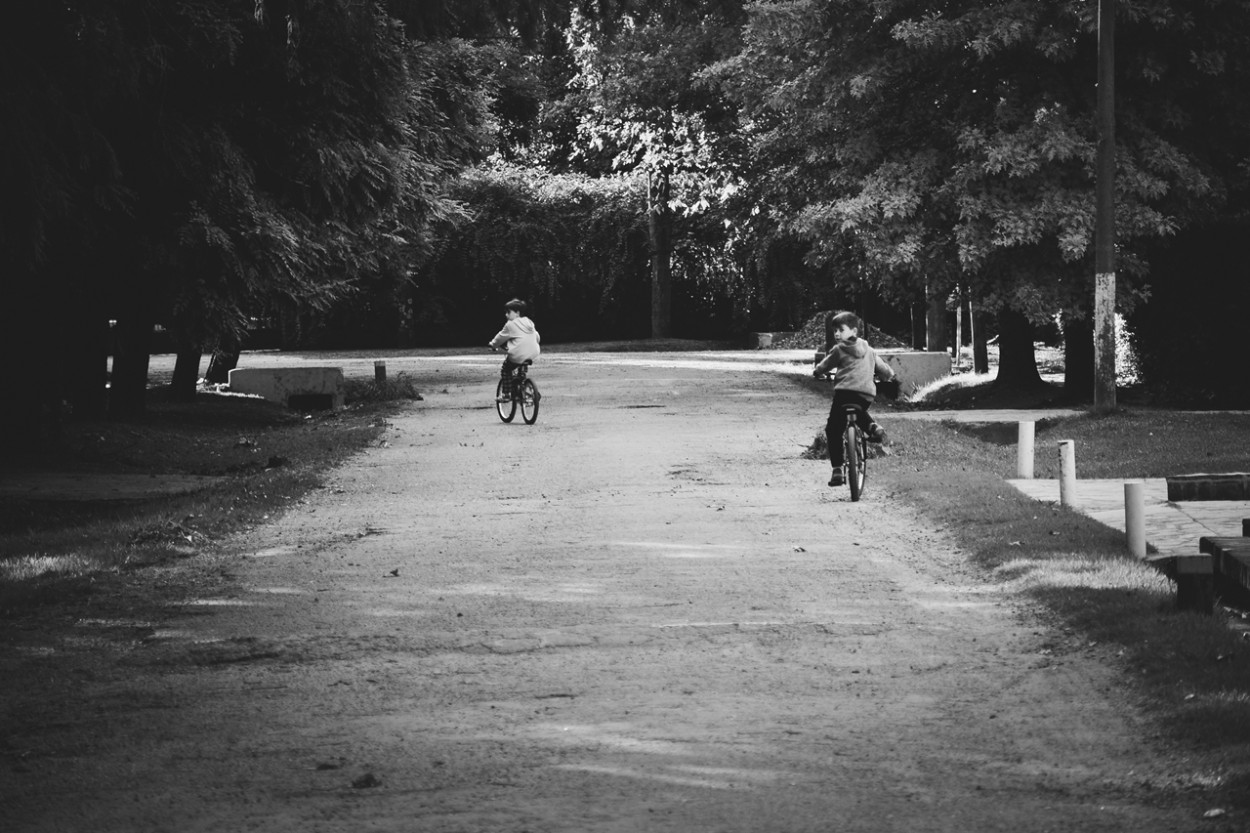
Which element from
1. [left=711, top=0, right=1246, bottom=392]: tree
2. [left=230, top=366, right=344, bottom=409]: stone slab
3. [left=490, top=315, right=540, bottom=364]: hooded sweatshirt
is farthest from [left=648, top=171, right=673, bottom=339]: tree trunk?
[left=490, top=315, right=540, bottom=364]: hooded sweatshirt

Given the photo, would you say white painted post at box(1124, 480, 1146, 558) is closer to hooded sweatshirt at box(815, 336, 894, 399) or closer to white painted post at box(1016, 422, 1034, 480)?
hooded sweatshirt at box(815, 336, 894, 399)

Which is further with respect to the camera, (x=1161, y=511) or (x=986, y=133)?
(x=986, y=133)

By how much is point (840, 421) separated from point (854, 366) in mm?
543

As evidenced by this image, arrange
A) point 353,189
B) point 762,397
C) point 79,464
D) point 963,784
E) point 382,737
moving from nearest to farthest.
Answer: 1. point 963,784
2. point 382,737
3. point 79,464
4. point 353,189
5. point 762,397

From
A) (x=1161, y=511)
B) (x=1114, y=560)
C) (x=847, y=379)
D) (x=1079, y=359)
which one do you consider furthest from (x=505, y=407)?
(x=1114, y=560)

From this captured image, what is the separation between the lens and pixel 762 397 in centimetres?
2733

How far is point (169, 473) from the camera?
60.2 ft

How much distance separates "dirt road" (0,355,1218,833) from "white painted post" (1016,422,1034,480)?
9.03 feet

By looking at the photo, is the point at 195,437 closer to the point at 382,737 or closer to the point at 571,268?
the point at 382,737

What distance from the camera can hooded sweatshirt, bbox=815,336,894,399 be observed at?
49.0 feet

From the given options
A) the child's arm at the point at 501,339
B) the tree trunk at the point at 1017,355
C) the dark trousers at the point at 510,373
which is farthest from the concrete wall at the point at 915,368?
the dark trousers at the point at 510,373

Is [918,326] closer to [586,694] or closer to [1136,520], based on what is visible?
[1136,520]

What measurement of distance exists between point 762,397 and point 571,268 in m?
23.9

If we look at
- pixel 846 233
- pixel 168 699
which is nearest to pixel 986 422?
pixel 846 233
